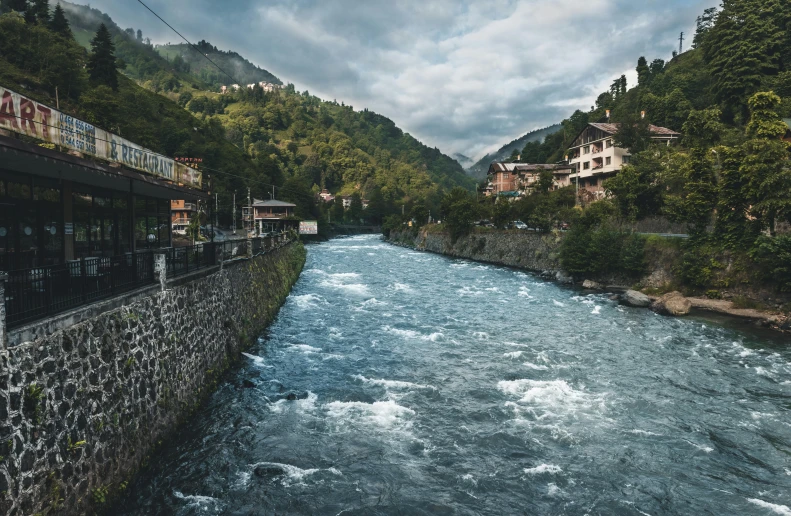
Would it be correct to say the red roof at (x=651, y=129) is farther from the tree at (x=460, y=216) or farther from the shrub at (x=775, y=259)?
the shrub at (x=775, y=259)

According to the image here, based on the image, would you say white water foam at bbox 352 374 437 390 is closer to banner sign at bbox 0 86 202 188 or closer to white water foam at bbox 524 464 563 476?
white water foam at bbox 524 464 563 476

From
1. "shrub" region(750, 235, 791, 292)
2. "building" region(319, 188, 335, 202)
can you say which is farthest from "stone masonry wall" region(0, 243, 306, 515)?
"building" region(319, 188, 335, 202)

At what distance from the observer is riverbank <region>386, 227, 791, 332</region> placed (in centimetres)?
2723

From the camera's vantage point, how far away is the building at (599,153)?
6175 cm

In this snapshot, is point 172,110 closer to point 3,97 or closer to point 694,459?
point 3,97

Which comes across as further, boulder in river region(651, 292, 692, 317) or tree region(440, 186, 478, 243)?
tree region(440, 186, 478, 243)

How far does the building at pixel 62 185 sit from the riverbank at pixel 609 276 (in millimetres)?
31982

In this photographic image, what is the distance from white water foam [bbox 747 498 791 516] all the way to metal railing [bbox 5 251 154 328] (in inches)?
602

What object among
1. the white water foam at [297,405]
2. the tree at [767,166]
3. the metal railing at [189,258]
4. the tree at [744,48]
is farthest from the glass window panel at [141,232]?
the tree at [744,48]

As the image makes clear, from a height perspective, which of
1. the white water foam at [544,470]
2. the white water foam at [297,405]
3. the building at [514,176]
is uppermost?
the building at [514,176]

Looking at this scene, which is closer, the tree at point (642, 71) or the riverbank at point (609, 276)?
the riverbank at point (609, 276)

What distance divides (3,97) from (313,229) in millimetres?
57202

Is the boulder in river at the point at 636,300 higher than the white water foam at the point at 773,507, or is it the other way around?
the boulder in river at the point at 636,300

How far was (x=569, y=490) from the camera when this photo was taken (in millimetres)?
10445
